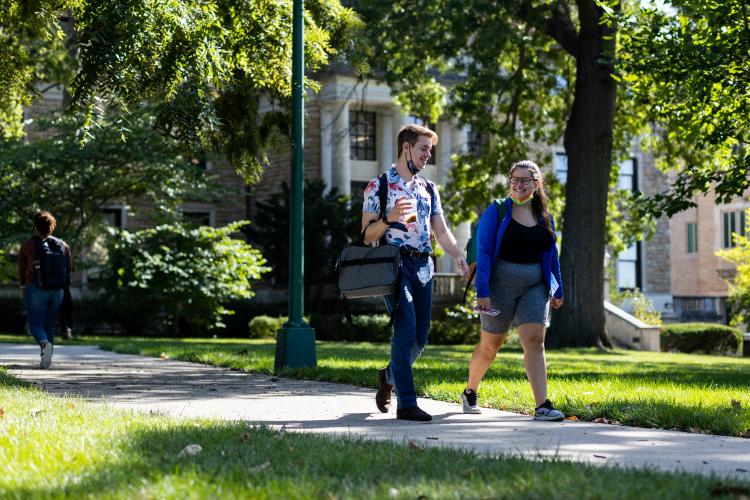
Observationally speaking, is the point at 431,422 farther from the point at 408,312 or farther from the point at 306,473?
the point at 306,473

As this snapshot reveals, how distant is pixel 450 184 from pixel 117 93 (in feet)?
58.9

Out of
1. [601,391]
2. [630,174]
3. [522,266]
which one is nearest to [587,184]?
[601,391]

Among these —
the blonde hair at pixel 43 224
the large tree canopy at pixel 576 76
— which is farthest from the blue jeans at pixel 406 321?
the large tree canopy at pixel 576 76

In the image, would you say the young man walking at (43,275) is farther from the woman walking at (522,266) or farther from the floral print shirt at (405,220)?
the woman walking at (522,266)

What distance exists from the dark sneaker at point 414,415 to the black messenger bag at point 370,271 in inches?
32.9

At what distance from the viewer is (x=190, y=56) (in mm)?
11461

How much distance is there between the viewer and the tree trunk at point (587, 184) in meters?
23.5

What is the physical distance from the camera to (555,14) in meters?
24.1

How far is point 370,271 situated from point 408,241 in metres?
0.36

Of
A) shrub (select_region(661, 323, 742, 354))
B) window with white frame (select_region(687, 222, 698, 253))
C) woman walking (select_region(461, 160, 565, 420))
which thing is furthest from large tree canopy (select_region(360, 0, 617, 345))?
window with white frame (select_region(687, 222, 698, 253))

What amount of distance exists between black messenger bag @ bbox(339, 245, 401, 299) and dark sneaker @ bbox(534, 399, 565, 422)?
1.37 meters

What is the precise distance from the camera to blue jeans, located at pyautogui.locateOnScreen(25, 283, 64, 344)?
42.8 feet

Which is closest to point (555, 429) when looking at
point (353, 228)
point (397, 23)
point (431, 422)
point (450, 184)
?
point (431, 422)

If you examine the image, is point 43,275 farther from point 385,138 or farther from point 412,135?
point 385,138
